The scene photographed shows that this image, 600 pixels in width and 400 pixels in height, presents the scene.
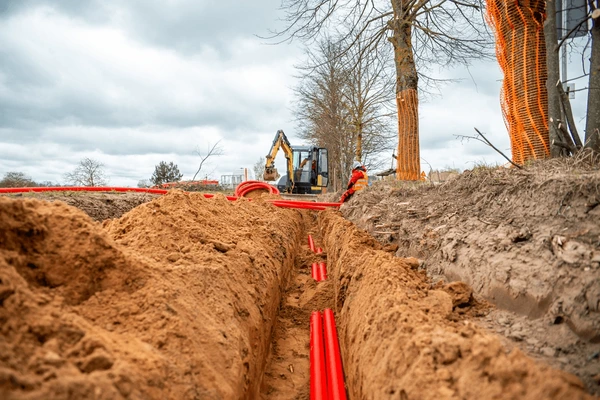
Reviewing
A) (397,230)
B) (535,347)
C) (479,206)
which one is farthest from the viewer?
(397,230)

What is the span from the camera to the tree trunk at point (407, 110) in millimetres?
8055

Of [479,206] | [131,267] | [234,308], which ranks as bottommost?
[234,308]

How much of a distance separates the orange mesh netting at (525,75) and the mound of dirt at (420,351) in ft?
8.78

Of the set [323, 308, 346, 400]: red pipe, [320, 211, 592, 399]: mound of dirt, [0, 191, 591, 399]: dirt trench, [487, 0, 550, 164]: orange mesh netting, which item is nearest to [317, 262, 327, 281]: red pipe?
[323, 308, 346, 400]: red pipe

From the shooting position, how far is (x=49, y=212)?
2.12 m

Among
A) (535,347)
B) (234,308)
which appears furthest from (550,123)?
(234,308)

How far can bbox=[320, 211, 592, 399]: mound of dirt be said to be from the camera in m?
1.34

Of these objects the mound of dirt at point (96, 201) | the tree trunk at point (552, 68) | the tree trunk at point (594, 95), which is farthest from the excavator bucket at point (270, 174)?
the tree trunk at point (594, 95)

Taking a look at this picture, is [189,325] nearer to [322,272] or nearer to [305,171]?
[322,272]

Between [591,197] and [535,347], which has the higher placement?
[591,197]

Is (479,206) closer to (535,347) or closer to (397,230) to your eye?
(397,230)

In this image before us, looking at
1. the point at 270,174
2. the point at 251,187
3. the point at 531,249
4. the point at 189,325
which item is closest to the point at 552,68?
the point at 531,249

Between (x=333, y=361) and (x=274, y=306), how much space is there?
1.01 metres

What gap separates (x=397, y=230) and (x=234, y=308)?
2.85 meters
